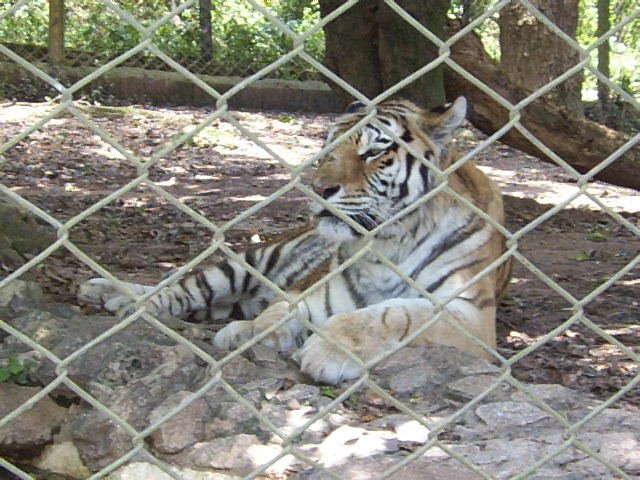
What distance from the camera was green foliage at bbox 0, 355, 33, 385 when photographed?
2.78 m

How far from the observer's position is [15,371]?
9.18ft

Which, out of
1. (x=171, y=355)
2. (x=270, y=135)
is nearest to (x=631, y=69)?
(x=270, y=135)

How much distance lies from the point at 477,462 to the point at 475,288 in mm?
1438

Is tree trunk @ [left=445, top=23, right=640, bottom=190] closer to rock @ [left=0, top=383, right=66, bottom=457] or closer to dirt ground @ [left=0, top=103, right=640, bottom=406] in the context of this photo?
dirt ground @ [left=0, top=103, right=640, bottom=406]

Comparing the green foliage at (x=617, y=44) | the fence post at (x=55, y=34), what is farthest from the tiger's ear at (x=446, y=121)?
the green foliage at (x=617, y=44)

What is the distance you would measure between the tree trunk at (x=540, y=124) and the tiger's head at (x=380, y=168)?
2.23 m

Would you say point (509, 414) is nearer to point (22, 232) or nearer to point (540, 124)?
point (22, 232)

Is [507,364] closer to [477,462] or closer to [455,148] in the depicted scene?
[477,462]

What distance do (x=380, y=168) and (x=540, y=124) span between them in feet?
9.20

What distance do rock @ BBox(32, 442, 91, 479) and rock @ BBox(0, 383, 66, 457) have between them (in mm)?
24

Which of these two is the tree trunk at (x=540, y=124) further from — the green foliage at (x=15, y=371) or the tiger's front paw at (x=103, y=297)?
the green foliage at (x=15, y=371)

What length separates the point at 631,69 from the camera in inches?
619

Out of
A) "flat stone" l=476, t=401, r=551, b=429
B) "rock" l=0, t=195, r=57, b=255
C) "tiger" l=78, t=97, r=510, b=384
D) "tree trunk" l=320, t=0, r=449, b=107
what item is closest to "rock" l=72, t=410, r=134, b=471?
"tiger" l=78, t=97, r=510, b=384

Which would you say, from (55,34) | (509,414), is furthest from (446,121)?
(55,34)
